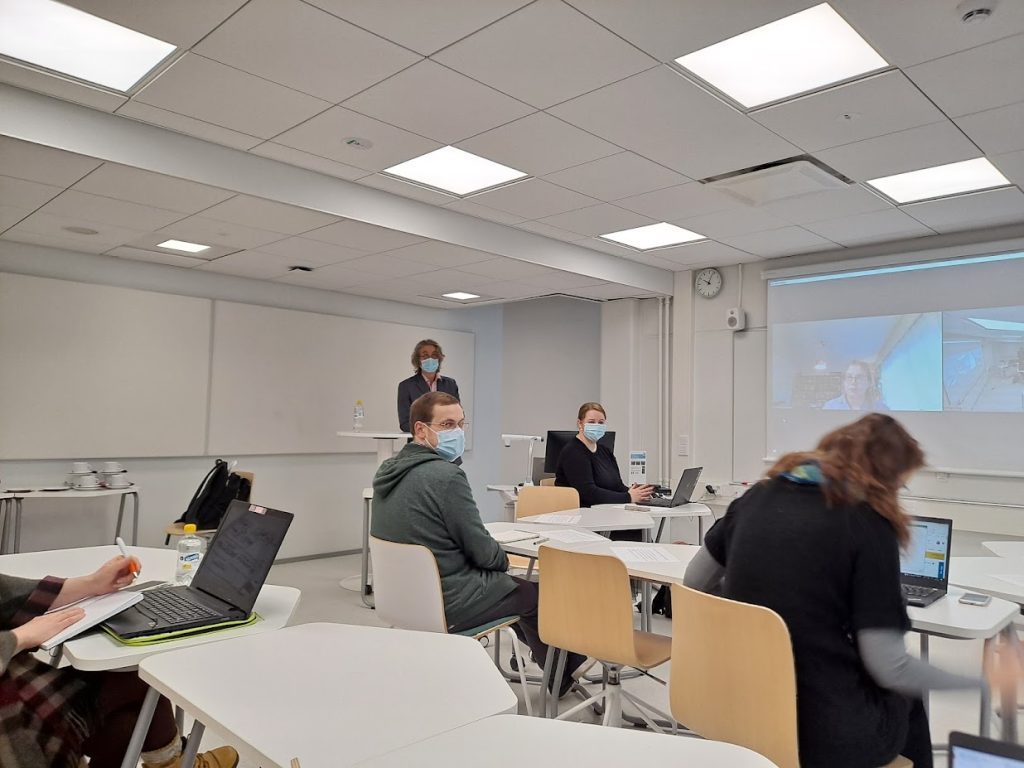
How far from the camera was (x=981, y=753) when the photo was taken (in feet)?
2.14

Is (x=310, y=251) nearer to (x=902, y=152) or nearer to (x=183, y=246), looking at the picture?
(x=183, y=246)

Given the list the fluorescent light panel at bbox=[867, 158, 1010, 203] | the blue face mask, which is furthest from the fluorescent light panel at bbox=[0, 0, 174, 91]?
the fluorescent light panel at bbox=[867, 158, 1010, 203]

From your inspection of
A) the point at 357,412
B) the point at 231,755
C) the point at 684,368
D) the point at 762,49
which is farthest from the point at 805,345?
the point at 231,755

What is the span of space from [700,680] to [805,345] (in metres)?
4.56

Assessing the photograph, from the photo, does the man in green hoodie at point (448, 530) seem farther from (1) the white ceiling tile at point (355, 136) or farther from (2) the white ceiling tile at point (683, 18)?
(2) the white ceiling tile at point (683, 18)

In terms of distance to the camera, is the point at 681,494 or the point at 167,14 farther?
the point at 681,494

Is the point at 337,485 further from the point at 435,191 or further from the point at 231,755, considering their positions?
the point at 231,755

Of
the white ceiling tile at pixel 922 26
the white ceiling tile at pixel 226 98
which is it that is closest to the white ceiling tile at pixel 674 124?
the white ceiling tile at pixel 922 26

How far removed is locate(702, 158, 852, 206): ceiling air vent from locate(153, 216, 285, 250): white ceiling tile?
2.87 metres

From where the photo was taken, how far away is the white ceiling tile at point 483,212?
14.9ft

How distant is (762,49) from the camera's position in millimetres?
2609

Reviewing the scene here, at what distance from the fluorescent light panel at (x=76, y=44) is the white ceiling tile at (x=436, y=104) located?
0.81 m

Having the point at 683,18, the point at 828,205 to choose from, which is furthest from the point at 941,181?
the point at 683,18

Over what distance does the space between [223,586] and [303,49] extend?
75.9 inches
